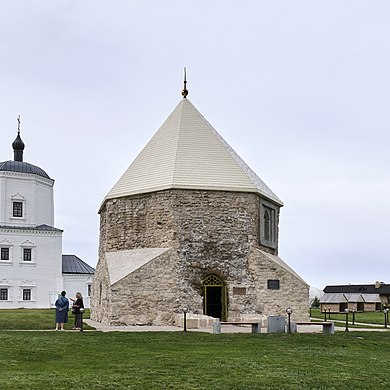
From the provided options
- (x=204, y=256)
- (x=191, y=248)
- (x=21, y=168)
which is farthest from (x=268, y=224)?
(x=21, y=168)

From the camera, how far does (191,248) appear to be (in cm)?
2919

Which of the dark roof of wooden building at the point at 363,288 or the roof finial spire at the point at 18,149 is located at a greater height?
the roof finial spire at the point at 18,149

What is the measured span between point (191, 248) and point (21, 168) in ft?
122

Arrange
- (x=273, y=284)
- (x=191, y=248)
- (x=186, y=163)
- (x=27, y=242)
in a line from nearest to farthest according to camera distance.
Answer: (x=191, y=248), (x=273, y=284), (x=186, y=163), (x=27, y=242)

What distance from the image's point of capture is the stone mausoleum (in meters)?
28.0

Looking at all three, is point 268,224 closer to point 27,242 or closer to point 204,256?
point 204,256

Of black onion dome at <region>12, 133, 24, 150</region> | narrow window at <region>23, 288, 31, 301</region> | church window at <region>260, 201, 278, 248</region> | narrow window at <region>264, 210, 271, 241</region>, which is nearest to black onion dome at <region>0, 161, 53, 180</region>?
black onion dome at <region>12, 133, 24, 150</region>

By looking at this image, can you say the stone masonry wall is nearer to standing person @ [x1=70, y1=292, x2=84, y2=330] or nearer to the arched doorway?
the arched doorway

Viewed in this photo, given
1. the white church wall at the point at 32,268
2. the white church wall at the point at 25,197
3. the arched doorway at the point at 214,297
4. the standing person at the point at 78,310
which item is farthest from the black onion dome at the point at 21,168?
the standing person at the point at 78,310

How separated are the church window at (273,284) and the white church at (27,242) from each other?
118 feet

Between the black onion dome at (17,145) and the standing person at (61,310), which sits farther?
the black onion dome at (17,145)

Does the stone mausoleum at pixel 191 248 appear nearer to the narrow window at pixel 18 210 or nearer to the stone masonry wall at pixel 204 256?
the stone masonry wall at pixel 204 256

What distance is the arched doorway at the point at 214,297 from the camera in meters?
29.2

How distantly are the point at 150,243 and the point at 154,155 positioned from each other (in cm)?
475
